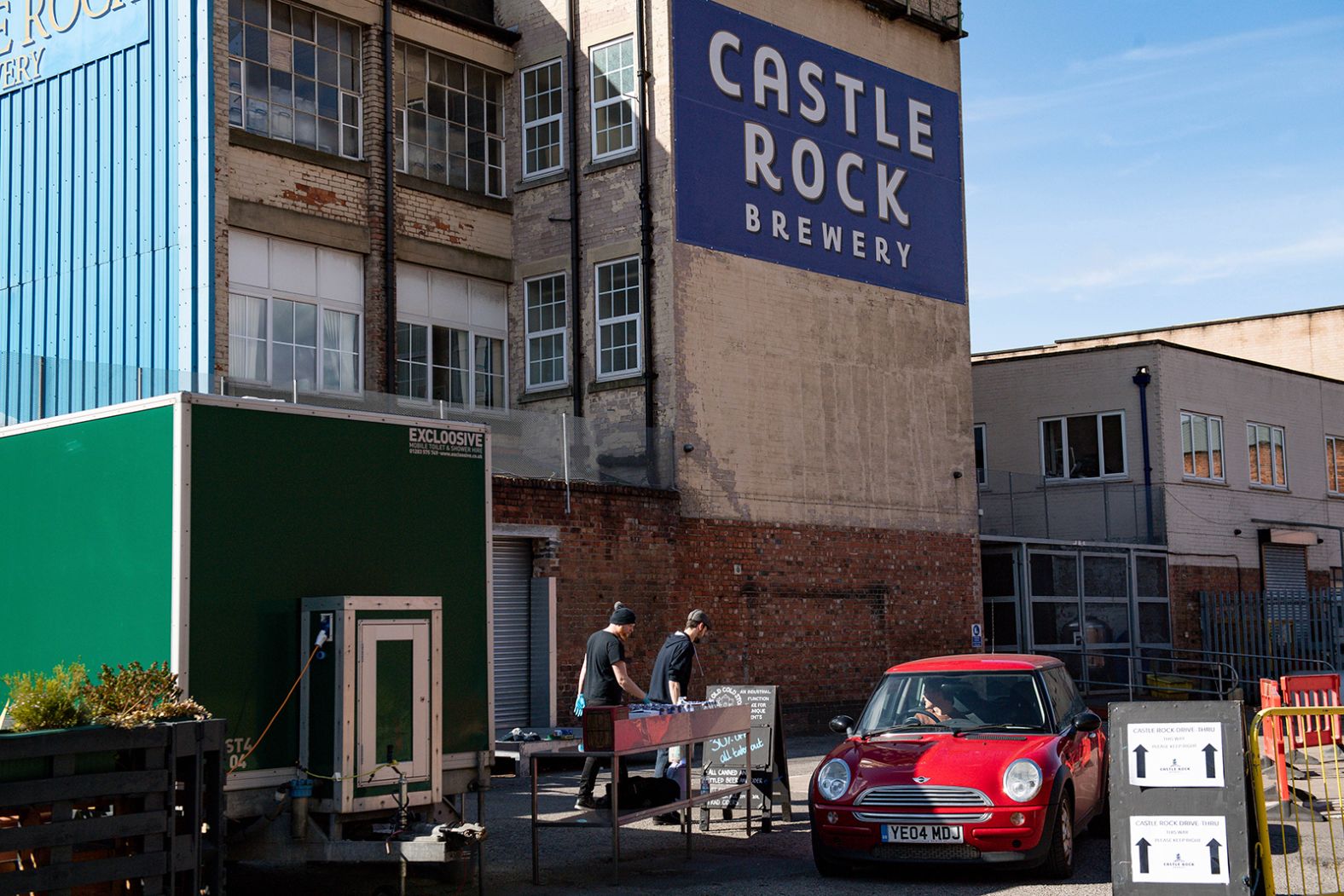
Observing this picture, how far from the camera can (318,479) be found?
946 cm

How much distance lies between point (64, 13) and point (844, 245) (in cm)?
1223

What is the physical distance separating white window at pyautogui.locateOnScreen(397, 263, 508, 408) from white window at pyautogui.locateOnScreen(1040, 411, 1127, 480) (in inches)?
525

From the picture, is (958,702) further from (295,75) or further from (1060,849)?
(295,75)

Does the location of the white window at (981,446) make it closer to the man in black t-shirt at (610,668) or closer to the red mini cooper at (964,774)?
the red mini cooper at (964,774)

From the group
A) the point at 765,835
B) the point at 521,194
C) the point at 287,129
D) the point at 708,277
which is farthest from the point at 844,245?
the point at 765,835

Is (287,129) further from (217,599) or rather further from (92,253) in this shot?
(217,599)

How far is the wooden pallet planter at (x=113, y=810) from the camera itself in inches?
281

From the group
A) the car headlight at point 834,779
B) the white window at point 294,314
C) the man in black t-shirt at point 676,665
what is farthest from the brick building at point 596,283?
the car headlight at point 834,779

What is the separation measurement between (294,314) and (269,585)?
12.5 meters

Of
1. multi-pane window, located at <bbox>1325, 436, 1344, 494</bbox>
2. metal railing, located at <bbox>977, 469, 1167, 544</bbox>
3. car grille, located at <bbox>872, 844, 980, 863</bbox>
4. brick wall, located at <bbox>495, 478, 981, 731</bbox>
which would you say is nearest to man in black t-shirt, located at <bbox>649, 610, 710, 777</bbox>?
car grille, located at <bbox>872, 844, 980, 863</bbox>

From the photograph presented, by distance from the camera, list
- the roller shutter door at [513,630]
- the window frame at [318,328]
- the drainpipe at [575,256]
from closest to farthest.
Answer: the roller shutter door at [513,630], the window frame at [318,328], the drainpipe at [575,256]

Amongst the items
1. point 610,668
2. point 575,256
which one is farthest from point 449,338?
point 610,668

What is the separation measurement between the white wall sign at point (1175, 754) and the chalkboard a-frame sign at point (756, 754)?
16.5ft

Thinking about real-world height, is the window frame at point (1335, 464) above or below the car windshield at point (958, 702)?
above
